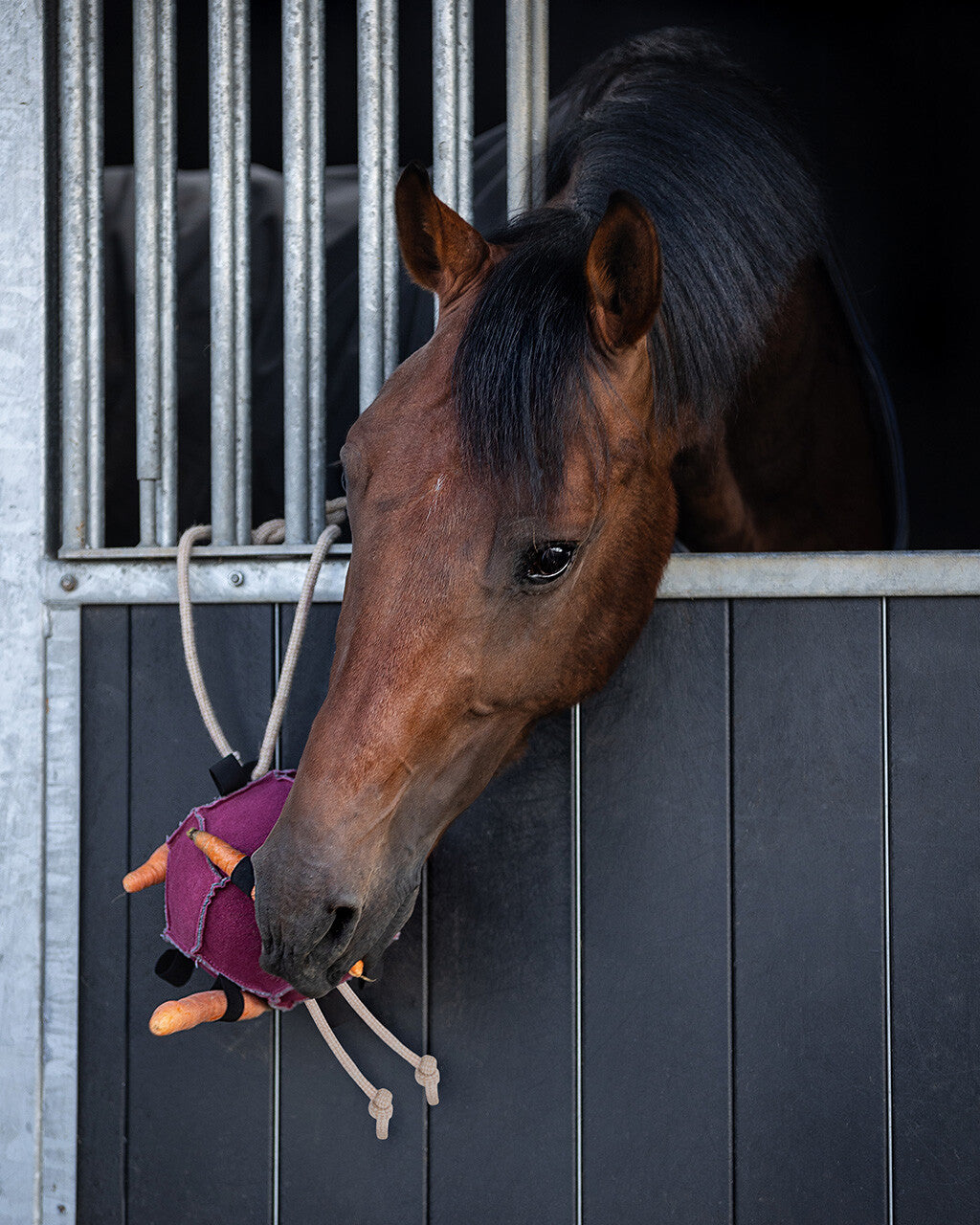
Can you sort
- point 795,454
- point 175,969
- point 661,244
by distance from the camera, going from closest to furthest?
point 175,969 < point 661,244 < point 795,454

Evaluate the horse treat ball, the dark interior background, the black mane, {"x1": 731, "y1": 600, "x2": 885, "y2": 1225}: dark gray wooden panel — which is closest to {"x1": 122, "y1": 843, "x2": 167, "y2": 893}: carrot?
the horse treat ball

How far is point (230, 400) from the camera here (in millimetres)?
1297

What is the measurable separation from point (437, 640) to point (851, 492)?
3.10ft

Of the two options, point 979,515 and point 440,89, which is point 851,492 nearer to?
point 979,515

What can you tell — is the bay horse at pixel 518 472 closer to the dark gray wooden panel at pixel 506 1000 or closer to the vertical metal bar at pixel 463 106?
the vertical metal bar at pixel 463 106

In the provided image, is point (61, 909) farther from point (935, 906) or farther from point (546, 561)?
point (935, 906)

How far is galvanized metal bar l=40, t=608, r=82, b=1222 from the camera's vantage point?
1.27 m

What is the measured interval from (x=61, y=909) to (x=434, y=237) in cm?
100

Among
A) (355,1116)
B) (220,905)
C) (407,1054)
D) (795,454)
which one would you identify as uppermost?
(795,454)

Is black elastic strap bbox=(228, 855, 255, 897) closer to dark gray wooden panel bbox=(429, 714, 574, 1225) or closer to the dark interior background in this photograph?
dark gray wooden panel bbox=(429, 714, 574, 1225)

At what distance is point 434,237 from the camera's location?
1.03 meters

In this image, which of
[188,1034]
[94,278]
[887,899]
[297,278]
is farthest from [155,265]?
[887,899]

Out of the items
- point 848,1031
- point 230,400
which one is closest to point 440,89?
point 230,400

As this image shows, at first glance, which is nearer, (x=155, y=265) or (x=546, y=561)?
(x=546, y=561)
